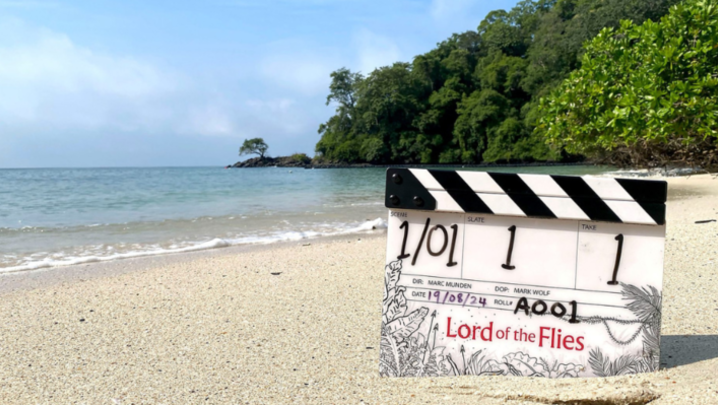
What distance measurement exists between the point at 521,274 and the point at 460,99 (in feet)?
285

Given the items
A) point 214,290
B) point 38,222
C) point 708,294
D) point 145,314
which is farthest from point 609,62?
point 38,222

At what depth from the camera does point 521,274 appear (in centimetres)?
266

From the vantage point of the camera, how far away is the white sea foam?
8156 millimetres

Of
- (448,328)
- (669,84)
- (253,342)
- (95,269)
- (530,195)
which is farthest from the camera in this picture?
(669,84)

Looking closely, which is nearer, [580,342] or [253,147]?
[580,342]

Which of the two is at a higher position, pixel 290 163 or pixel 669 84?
pixel 669 84

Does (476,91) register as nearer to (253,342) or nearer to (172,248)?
(172,248)

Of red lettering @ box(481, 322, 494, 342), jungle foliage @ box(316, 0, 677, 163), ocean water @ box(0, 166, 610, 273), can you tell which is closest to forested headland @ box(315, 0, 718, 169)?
jungle foliage @ box(316, 0, 677, 163)

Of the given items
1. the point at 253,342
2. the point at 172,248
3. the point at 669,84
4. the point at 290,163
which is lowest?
the point at 172,248

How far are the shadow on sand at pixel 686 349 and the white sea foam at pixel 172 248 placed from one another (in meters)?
7.89

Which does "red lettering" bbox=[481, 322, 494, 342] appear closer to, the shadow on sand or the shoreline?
the shadow on sand

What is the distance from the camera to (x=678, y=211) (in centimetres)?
1091

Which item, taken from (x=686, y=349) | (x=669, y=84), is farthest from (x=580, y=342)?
(x=669, y=84)

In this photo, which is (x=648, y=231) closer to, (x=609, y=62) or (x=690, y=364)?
(x=690, y=364)
